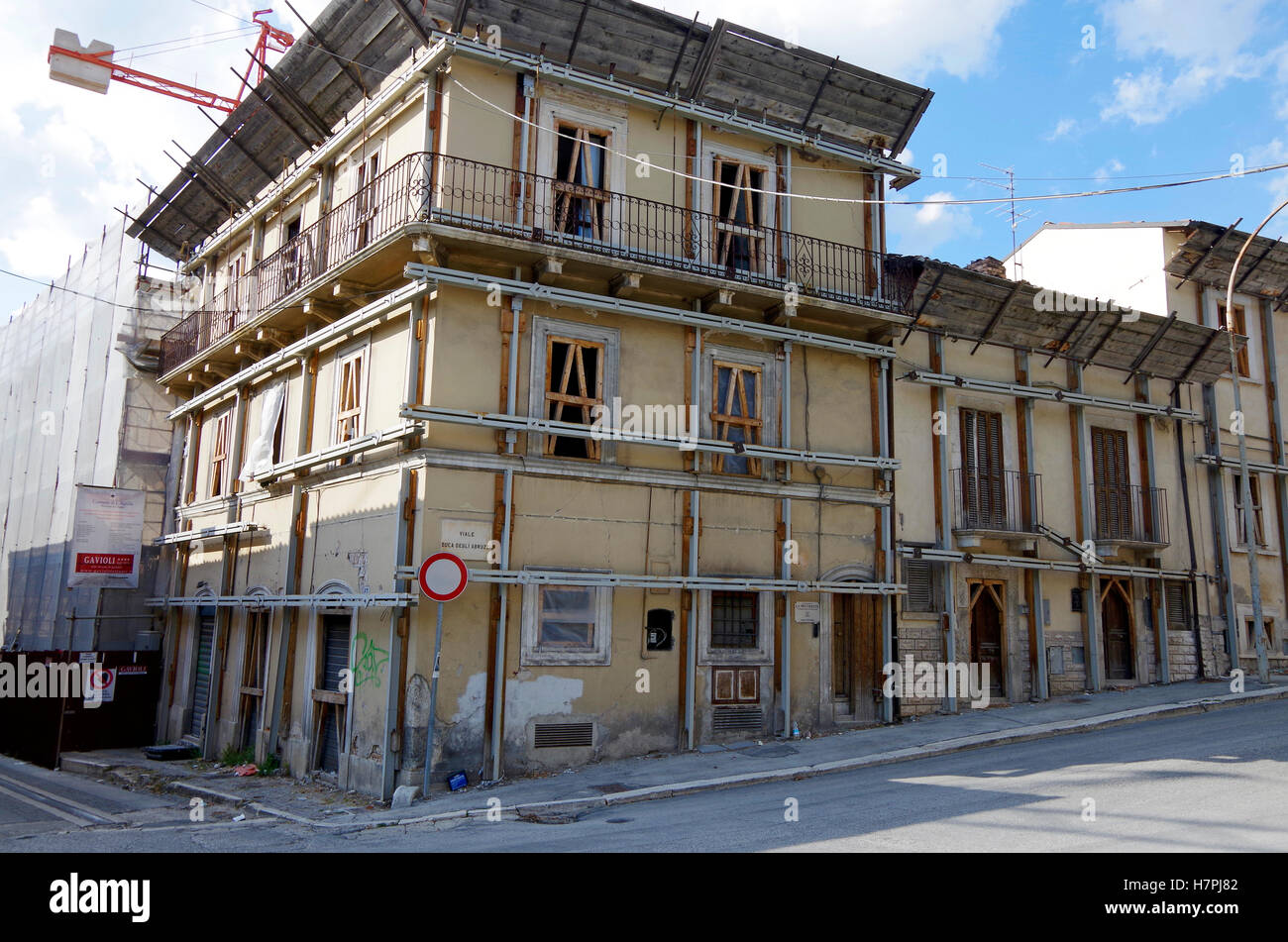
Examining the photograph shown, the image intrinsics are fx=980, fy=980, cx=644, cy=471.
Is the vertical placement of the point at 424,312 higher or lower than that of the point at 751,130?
lower

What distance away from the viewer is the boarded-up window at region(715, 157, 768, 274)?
16469 mm

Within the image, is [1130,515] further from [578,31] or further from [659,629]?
[578,31]

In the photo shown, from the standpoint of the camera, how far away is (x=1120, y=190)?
14.5 metres

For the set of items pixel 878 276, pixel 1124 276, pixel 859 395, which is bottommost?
pixel 859 395

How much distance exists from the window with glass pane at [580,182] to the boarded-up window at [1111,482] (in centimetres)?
1159

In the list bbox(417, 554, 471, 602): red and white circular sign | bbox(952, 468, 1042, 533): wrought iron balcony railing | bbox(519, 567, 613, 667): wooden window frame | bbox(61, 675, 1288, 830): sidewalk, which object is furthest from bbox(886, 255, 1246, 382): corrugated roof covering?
bbox(417, 554, 471, 602): red and white circular sign

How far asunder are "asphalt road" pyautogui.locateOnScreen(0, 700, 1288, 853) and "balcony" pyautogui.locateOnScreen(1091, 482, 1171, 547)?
21.8ft

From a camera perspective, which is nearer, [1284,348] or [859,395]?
[859,395]

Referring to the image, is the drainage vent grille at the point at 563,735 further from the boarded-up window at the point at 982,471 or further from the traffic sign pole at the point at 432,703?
the boarded-up window at the point at 982,471

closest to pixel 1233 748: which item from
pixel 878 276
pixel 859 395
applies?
pixel 859 395

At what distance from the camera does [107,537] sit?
21000 mm

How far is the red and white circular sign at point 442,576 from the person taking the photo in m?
11.7

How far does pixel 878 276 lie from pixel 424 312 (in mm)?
8324

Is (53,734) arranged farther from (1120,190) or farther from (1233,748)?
(1120,190)
